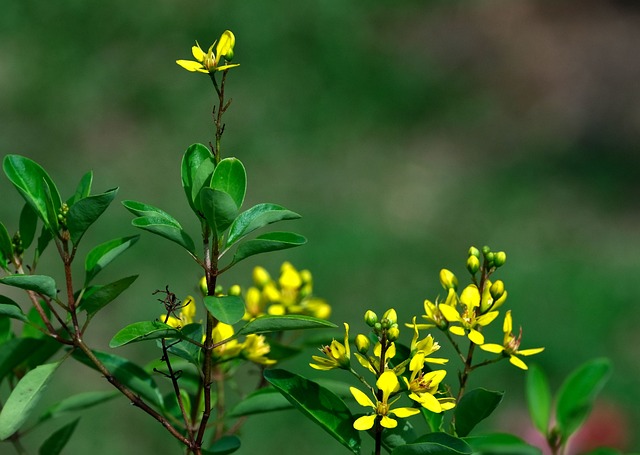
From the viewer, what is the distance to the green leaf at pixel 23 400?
0.75 m

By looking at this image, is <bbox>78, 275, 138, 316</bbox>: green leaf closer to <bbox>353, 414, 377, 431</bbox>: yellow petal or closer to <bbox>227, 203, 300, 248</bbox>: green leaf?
<bbox>227, 203, 300, 248</bbox>: green leaf

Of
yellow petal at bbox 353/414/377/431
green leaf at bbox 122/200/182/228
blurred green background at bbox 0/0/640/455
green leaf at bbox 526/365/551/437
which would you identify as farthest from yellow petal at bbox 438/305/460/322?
blurred green background at bbox 0/0/640/455

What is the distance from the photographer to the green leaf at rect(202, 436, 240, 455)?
0.77 m

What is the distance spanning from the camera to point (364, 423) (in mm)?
688

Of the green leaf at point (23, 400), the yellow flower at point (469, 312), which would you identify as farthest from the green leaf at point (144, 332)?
the yellow flower at point (469, 312)

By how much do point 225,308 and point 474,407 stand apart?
20cm

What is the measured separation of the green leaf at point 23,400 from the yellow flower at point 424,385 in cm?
29

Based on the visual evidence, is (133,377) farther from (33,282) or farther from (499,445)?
(499,445)

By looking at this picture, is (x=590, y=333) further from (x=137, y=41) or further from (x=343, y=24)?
(x=137, y=41)

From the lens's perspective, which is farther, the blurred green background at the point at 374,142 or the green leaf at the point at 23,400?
the blurred green background at the point at 374,142

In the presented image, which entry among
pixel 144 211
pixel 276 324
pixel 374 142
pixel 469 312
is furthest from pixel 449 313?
pixel 374 142

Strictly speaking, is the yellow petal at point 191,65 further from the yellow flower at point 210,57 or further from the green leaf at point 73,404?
the green leaf at point 73,404

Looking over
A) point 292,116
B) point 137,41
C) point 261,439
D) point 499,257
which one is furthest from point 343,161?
point 499,257

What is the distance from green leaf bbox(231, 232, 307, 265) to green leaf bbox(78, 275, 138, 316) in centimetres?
9
